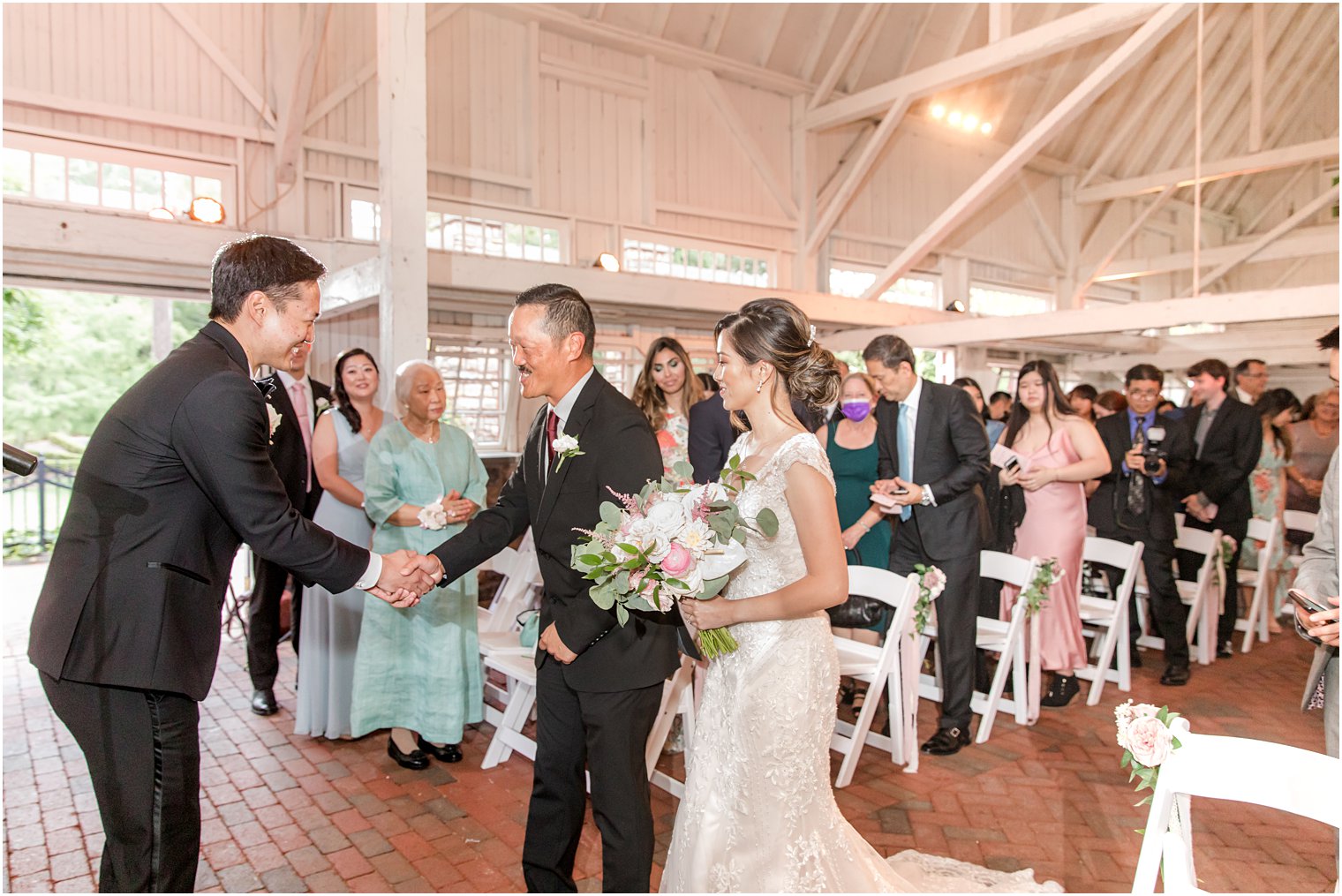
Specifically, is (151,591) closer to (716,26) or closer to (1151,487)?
(1151,487)

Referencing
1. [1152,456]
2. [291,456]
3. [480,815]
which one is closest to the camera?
[480,815]

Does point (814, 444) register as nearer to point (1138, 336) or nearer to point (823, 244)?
point (823, 244)

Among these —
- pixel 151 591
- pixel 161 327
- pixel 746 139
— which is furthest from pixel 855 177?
pixel 161 327

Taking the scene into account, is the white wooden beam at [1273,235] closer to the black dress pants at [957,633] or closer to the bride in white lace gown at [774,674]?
the black dress pants at [957,633]

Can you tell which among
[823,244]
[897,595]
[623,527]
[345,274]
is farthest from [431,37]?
[623,527]

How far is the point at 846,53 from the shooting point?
11.8m

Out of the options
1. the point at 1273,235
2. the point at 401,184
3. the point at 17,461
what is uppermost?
the point at 1273,235

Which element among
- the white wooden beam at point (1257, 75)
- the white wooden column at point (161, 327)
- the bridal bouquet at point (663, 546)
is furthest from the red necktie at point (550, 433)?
the white wooden column at point (161, 327)

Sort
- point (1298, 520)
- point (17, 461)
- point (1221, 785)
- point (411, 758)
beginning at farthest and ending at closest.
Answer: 1. point (1298, 520)
2. point (411, 758)
3. point (17, 461)
4. point (1221, 785)

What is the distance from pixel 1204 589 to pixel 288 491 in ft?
19.7

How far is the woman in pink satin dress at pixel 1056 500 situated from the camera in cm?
503

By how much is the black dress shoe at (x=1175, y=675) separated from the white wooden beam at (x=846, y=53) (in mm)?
9047

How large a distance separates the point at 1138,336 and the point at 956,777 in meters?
12.2

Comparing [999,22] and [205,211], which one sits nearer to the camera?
[205,211]
